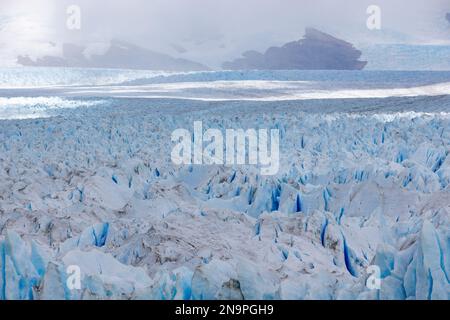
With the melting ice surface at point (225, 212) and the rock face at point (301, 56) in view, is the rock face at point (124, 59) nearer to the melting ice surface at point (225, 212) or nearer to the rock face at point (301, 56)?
the rock face at point (301, 56)

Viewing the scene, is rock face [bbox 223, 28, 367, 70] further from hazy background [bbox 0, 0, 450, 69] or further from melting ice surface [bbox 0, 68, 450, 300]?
melting ice surface [bbox 0, 68, 450, 300]

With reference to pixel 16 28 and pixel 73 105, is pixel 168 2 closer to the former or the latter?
pixel 16 28

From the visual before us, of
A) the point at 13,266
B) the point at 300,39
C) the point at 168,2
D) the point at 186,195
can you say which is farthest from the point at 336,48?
the point at 13,266

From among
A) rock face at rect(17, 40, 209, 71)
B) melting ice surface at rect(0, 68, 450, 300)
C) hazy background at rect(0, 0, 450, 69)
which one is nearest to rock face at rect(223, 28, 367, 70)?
hazy background at rect(0, 0, 450, 69)

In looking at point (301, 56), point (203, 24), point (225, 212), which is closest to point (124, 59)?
point (203, 24)

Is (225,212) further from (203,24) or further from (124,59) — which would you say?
(203,24)
